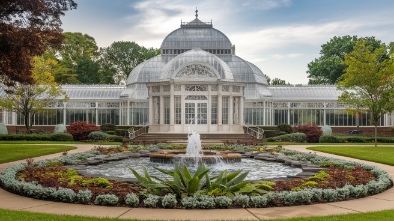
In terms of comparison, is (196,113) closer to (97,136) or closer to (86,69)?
(97,136)

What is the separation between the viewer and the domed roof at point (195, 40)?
151ft

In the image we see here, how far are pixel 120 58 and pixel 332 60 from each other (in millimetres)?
29478

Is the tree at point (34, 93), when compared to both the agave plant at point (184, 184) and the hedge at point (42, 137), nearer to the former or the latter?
the hedge at point (42, 137)

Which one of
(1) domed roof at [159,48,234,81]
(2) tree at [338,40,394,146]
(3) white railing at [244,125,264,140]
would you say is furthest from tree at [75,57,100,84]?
(2) tree at [338,40,394,146]

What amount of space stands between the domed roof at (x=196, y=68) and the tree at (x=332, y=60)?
27339 mm

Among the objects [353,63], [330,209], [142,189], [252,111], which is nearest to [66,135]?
[252,111]

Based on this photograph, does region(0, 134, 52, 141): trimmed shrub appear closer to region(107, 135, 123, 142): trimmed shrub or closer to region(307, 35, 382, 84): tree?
region(107, 135, 123, 142): trimmed shrub

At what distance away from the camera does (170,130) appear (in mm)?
35781

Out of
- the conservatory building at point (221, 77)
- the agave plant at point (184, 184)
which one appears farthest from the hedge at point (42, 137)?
the agave plant at point (184, 184)

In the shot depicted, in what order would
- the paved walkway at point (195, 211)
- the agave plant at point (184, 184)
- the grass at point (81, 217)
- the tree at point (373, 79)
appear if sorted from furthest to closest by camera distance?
the tree at point (373, 79) → the agave plant at point (184, 184) → the paved walkway at point (195, 211) → the grass at point (81, 217)

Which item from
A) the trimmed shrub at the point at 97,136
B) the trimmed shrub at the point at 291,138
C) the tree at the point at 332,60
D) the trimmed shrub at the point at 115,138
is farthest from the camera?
the tree at the point at 332,60

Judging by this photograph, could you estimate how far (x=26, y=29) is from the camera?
1669 cm

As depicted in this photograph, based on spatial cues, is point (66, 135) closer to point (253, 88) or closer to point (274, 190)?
point (253, 88)

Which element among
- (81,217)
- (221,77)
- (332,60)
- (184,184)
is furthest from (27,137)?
(332,60)
